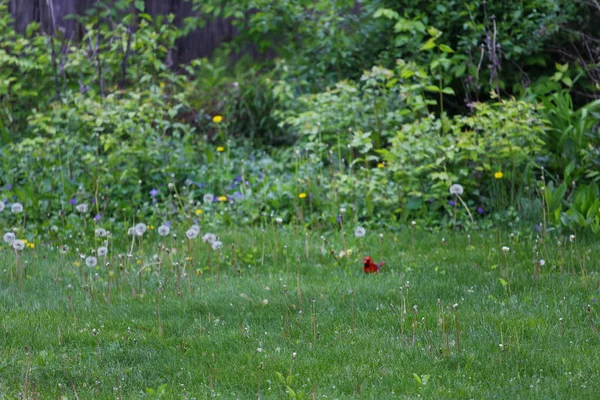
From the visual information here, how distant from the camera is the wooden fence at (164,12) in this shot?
10844 millimetres

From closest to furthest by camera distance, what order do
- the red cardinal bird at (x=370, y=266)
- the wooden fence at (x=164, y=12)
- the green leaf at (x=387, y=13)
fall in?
the red cardinal bird at (x=370, y=266)
the green leaf at (x=387, y=13)
the wooden fence at (x=164, y=12)

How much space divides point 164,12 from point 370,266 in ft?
24.4

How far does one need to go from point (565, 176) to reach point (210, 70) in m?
5.14

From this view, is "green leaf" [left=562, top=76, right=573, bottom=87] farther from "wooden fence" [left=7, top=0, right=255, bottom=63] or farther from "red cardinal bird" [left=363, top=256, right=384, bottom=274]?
"wooden fence" [left=7, top=0, right=255, bottom=63]

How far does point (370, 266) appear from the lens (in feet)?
17.4

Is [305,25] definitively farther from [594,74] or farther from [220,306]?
[220,306]

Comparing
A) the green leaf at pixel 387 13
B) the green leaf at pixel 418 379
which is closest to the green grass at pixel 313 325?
the green leaf at pixel 418 379

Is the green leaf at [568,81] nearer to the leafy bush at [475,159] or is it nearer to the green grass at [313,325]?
the leafy bush at [475,159]

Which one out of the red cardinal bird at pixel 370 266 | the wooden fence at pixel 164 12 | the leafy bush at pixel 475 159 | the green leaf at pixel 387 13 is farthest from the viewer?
the wooden fence at pixel 164 12

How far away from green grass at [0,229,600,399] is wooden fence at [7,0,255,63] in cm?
570

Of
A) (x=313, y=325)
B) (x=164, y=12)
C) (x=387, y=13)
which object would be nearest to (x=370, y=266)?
(x=313, y=325)

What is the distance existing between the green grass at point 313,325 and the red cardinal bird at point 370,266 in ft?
0.20

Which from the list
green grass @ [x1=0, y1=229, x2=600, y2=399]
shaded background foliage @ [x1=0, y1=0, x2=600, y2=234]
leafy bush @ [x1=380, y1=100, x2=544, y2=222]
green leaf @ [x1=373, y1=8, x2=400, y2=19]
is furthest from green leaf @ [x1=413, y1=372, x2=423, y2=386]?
green leaf @ [x1=373, y1=8, x2=400, y2=19]

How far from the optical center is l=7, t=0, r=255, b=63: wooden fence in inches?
427
